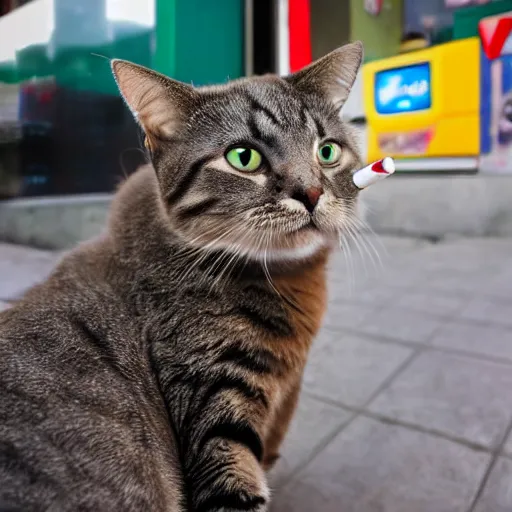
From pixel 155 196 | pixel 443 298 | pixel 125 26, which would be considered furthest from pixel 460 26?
pixel 155 196

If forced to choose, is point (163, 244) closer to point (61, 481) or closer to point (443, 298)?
point (61, 481)

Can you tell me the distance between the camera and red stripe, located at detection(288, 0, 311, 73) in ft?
6.52

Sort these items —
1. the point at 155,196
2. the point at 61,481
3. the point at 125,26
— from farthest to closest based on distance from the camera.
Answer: the point at 125,26 < the point at 155,196 < the point at 61,481

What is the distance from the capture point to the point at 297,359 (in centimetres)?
77

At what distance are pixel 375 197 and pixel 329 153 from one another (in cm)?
169

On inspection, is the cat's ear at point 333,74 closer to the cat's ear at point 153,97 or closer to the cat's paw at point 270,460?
the cat's ear at point 153,97

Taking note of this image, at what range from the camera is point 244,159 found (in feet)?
2.38

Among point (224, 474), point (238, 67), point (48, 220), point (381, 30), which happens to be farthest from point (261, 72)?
point (224, 474)

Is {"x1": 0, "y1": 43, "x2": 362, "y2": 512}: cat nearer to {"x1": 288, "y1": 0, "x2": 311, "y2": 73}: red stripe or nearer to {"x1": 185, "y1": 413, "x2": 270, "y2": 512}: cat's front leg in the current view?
{"x1": 185, "y1": 413, "x2": 270, "y2": 512}: cat's front leg

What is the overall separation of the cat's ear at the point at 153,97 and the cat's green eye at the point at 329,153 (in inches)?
8.8

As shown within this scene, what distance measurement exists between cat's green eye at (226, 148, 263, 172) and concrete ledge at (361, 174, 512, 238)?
1621mm

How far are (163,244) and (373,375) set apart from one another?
704 mm

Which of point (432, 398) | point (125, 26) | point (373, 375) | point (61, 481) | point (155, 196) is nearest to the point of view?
point (61, 481)

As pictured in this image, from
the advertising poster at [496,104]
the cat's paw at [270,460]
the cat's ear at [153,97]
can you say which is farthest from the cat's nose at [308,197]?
the advertising poster at [496,104]
